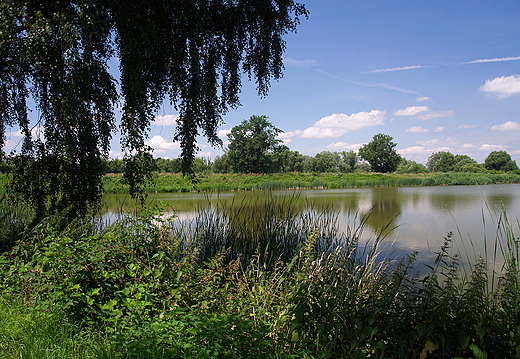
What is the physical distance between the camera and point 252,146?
45.2 metres

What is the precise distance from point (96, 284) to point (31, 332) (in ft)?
1.78

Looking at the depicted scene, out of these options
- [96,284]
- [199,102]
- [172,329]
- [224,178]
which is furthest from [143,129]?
[224,178]

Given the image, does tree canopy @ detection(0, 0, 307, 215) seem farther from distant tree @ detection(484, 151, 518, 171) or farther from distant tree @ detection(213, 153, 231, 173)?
distant tree @ detection(484, 151, 518, 171)

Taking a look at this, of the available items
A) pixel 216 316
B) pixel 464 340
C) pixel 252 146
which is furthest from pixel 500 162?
pixel 216 316

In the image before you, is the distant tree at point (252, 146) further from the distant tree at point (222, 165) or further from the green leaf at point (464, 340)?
the green leaf at point (464, 340)

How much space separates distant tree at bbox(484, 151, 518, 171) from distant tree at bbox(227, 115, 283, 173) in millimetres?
38095

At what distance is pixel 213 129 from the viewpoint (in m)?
4.96

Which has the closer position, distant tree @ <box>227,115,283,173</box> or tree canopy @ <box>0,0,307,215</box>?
tree canopy @ <box>0,0,307,215</box>

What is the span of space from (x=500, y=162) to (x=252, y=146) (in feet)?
141

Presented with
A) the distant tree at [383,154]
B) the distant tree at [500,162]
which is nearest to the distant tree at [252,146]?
the distant tree at [383,154]

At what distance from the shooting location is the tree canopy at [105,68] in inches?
137

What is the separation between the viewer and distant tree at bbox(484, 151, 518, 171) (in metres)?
50.5

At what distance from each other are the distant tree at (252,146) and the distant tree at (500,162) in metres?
38.1

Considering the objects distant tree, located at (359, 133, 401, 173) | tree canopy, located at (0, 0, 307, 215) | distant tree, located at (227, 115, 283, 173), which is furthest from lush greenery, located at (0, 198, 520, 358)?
distant tree, located at (359, 133, 401, 173)
